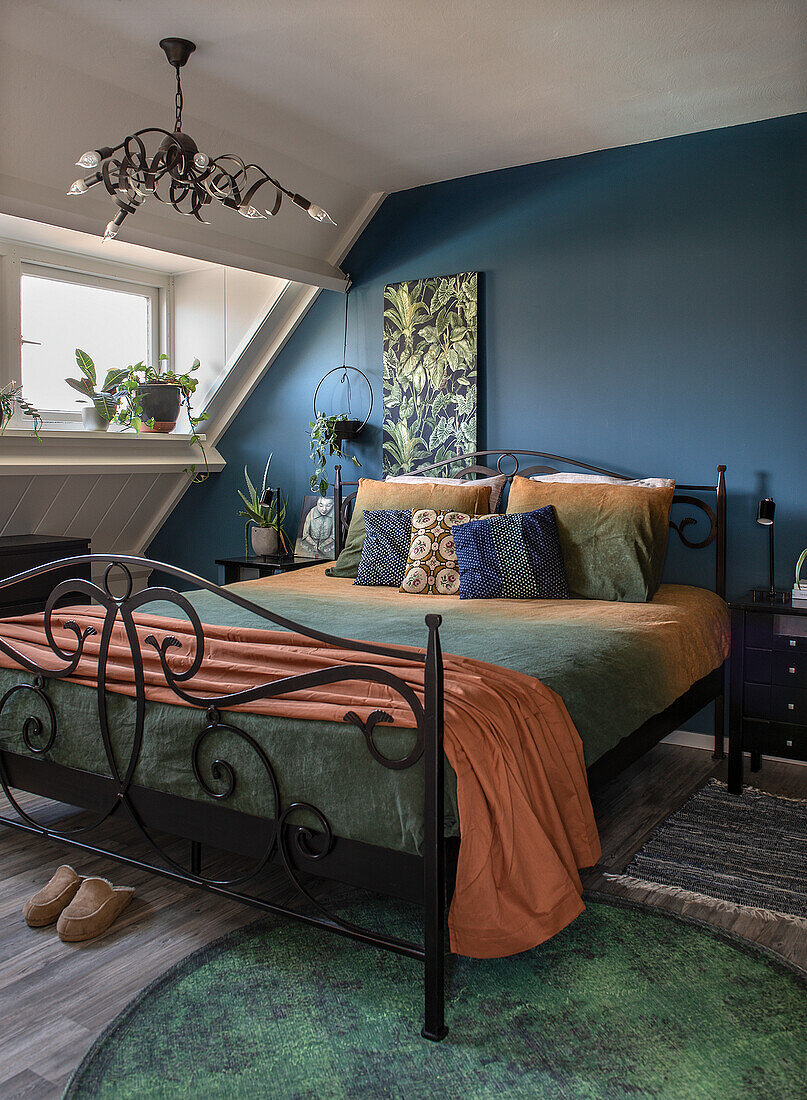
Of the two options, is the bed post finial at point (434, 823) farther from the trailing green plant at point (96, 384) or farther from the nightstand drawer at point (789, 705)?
the trailing green plant at point (96, 384)

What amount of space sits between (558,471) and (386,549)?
900mm

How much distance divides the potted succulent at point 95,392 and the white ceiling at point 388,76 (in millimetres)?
989

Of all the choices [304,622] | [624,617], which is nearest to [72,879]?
[304,622]

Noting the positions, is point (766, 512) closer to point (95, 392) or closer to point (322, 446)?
point (322, 446)

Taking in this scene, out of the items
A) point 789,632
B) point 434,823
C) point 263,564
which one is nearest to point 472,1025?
point 434,823

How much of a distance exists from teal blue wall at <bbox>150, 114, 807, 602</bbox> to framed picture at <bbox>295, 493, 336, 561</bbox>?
384 mm

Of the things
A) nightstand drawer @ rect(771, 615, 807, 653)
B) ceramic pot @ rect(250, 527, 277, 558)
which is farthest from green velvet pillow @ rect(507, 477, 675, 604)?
ceramic pot @ rect(250, 527, 277, 558)

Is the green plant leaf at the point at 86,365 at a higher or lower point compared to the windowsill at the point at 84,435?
higher

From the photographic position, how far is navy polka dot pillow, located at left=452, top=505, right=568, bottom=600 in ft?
11.1

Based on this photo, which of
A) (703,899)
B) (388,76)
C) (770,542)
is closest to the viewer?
(703,899)

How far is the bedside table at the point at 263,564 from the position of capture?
178 inches

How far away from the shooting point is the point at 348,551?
13.1ft

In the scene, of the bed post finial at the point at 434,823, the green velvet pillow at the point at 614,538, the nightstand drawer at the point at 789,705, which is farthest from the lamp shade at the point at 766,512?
the bed post finial at the point at 434,823

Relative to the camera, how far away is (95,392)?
15.0 feet
